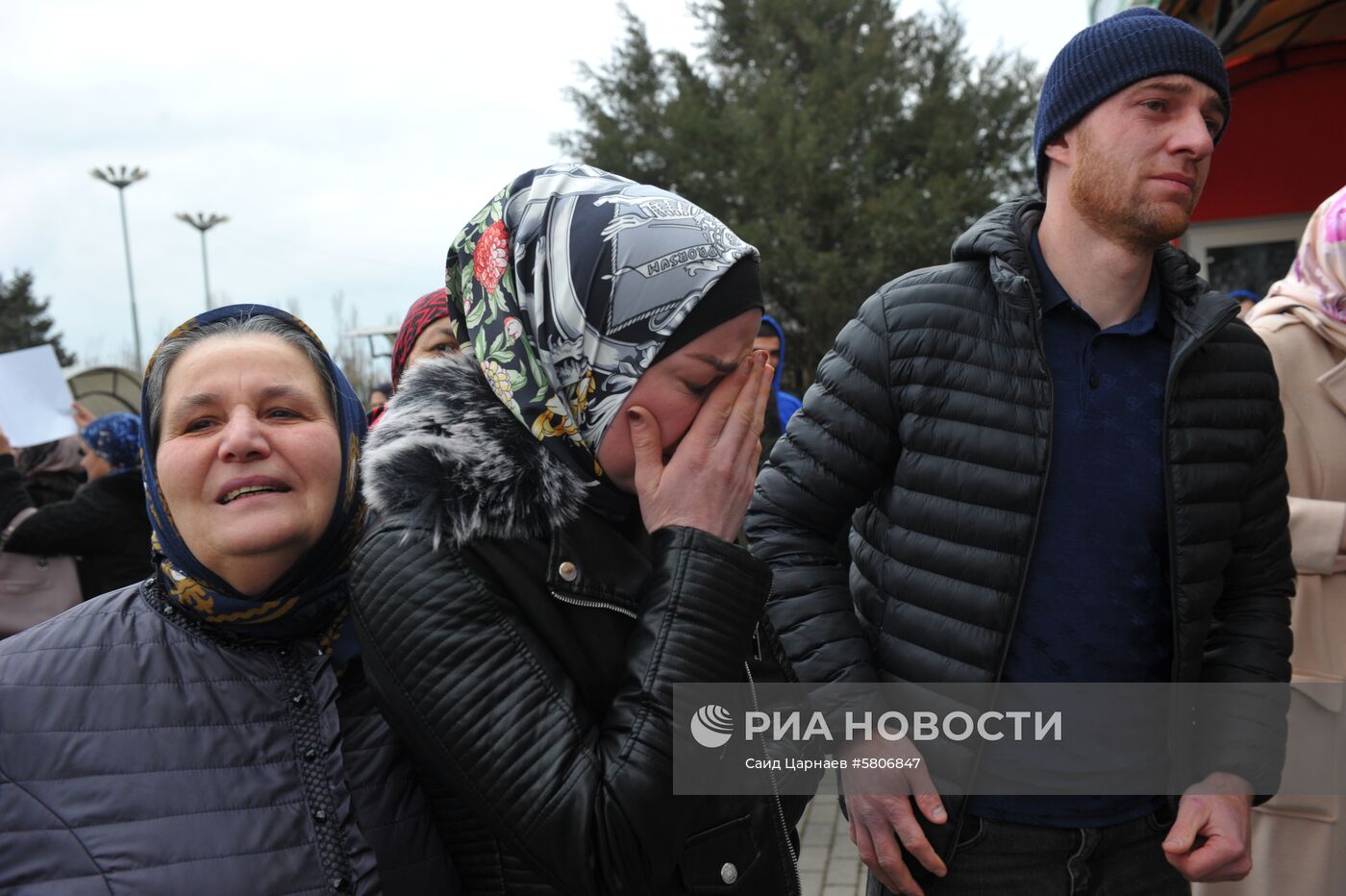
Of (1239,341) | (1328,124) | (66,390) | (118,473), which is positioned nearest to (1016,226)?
(1239,341)

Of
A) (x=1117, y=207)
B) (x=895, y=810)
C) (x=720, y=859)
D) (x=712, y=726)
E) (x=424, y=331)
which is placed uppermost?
(x=1117, y=207)

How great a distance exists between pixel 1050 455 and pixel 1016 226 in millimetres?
534

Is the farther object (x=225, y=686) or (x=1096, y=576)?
(x=1096, y=576)

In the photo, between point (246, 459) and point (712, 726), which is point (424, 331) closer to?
point (246, 459)

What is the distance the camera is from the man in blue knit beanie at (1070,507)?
199 centimetres

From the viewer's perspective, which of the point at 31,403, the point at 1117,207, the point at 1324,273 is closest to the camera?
the point at 1117,207

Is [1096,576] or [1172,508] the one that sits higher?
[1172,508]

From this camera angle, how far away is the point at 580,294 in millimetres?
1469

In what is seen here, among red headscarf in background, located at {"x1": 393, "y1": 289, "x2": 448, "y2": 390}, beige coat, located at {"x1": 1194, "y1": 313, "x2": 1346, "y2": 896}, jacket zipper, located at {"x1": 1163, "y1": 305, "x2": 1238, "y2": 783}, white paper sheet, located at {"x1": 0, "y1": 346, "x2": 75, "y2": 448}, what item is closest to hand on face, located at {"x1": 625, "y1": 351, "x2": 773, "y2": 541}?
jacket zipper, located at {"x1": 1163, "y1": 305, "x2": 1238, "y2": 783}

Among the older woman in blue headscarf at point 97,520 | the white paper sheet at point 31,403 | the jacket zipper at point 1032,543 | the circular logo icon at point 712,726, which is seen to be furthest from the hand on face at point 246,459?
the white paper sheet at point 31,403

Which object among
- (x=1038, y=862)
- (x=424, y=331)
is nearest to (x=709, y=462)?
(x=1038, y=862)

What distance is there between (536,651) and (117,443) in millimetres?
3915

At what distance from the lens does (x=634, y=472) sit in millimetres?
1545

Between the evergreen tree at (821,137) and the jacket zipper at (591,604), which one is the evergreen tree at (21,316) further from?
the jacket zipper at (591,604)
